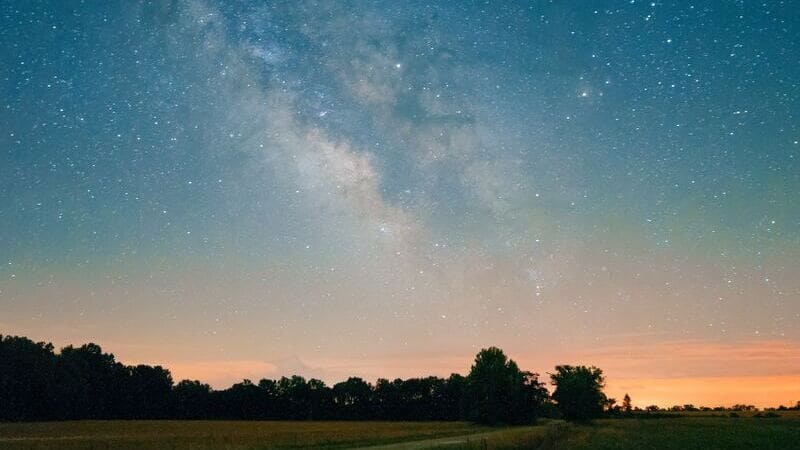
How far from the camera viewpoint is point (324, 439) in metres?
57.2

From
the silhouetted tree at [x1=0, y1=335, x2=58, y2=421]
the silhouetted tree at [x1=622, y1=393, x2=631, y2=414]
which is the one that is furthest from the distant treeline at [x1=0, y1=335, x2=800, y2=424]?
the silhouetted tree at [x1=622, y1=393, x2=631, y2=414]

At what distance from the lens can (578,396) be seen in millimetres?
114500

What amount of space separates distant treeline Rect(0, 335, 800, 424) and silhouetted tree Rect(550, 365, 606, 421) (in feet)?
0.62

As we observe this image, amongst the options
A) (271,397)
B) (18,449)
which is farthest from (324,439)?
(271,397)

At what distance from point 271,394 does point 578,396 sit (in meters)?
68.8

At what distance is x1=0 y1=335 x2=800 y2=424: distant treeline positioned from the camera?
9900cm

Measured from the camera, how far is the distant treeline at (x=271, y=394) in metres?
99.0

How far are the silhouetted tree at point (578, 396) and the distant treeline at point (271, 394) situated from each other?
0.19 m

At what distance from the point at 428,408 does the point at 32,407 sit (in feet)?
255

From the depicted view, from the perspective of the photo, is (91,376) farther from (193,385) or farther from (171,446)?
(171,446)

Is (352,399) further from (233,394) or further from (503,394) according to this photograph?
(503,394)

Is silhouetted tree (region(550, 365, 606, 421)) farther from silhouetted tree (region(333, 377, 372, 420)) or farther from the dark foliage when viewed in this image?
silhouetted tree (region(333, 377, 372, 420))

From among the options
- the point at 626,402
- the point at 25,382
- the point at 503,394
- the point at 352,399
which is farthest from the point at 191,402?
the point at 626,402

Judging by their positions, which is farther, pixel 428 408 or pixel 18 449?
pixel 428 408
